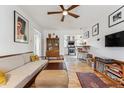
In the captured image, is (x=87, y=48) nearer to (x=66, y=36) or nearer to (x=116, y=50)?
(x=66, y=36)

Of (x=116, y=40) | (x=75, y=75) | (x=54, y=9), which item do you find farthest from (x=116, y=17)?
(x=75, y=75)

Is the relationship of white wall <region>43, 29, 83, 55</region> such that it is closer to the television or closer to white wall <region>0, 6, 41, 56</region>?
the television

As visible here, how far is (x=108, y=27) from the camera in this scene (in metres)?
4.74

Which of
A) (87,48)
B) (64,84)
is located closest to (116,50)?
(64,84)

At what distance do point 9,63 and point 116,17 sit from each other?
322 centimetres

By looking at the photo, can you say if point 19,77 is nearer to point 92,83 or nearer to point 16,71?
point 16,71

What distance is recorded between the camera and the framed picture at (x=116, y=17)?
12.1 feet

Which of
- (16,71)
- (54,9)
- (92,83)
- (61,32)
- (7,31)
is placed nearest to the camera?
(16,71)

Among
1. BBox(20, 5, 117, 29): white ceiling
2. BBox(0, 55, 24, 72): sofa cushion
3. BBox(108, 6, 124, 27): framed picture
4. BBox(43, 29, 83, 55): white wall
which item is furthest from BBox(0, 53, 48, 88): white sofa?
BBox(43, 29, 83, 55): white wall

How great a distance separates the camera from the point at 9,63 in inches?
125

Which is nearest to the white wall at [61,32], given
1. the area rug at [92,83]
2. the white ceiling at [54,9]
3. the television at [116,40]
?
the white ceiling at [54,9]

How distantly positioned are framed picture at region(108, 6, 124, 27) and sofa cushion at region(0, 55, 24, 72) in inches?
119

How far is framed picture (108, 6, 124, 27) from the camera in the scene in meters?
3.70

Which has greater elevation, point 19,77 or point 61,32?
point 61,32
